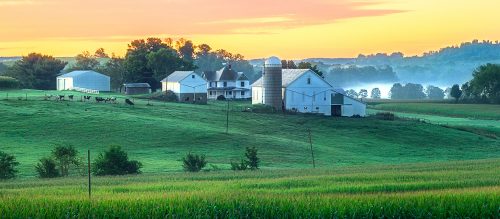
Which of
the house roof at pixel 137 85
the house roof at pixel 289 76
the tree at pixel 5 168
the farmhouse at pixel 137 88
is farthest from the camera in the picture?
the farmhouse at pixel 137 88

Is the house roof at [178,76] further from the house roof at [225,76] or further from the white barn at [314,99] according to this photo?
the white barn at [314,99]

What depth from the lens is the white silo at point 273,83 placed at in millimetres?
111562

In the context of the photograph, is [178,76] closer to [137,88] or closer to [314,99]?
[137,88]

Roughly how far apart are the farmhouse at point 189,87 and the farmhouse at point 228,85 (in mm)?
15395

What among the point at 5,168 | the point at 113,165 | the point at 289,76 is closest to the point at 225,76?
the point at 289,76

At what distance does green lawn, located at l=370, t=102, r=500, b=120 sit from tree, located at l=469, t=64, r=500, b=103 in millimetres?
10778

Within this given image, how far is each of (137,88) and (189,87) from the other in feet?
41.5

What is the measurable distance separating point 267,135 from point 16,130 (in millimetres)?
23241

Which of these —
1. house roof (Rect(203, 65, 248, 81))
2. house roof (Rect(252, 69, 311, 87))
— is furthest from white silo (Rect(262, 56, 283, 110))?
house roof (Rect(203, 65, 248, 81))

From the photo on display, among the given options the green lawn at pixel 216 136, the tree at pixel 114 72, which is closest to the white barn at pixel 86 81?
the tree at pixel 114 72

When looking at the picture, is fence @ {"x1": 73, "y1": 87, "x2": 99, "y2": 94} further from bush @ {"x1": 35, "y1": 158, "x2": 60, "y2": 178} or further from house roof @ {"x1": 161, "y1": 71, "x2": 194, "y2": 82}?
bush @ {"x1": 35, "y1": 158, "x2": 60, "y2": 178}

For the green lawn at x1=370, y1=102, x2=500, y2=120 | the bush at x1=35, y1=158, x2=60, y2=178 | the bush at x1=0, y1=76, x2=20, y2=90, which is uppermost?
the bush at x1=0, y1=76, x2=20, y2=90

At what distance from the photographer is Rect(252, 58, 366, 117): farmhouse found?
366ft

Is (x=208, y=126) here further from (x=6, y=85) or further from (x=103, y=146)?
(x=6, y=85)
